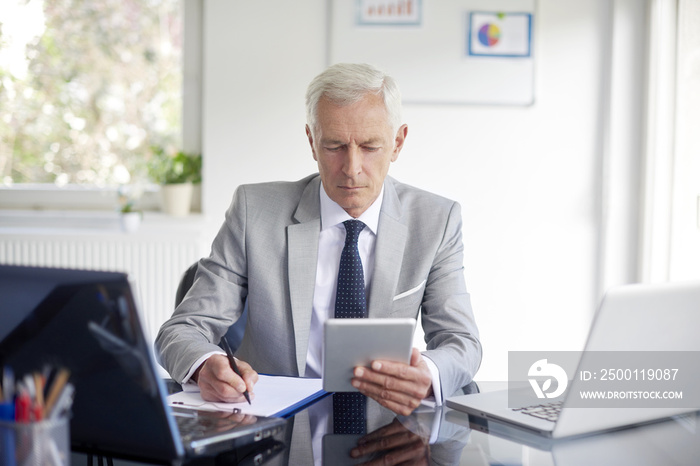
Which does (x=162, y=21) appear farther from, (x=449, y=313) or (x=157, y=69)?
(x=449, y=313)

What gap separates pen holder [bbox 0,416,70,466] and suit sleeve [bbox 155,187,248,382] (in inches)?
28.2

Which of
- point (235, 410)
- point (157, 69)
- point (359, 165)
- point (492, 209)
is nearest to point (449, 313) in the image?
point (359, 165)

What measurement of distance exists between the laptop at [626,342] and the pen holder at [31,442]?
2.30ft

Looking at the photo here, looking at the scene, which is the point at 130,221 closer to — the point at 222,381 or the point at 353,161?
the point at 353,161

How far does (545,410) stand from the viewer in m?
1.23

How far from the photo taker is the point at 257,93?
3238 millimetres

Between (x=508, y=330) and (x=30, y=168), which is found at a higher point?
(x=30, y=168)

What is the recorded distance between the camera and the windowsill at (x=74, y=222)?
326 cm

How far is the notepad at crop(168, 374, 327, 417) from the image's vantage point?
3.92 feet

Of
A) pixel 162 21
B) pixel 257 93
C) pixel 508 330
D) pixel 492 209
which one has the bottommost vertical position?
pixel 508 330

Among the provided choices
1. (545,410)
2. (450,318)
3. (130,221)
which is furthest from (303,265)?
(130,221)

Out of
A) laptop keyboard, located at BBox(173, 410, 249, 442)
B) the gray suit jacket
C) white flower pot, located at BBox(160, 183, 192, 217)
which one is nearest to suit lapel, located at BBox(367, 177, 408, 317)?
the gray suit jacket

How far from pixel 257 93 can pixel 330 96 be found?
1643mm

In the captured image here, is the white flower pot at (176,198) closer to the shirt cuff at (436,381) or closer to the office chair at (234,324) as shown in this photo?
the office chair at (234,324)
